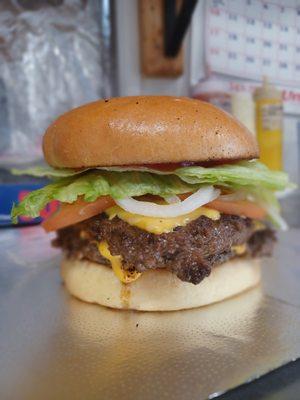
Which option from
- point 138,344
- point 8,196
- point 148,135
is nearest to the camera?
point 138,344

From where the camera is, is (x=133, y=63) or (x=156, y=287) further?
(x=133, y=63)

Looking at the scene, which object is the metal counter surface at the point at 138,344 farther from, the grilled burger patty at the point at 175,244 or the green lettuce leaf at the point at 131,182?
the green lettuce leaf at the point at 131,182

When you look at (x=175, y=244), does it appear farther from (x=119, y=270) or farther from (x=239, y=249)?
(x=239, y=249)

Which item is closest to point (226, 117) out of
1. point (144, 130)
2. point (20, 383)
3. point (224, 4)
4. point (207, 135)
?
point (207, 135)

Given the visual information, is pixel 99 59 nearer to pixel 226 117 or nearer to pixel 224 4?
pixel 224 4

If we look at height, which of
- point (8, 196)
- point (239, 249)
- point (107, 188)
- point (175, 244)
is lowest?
point (8, 196)

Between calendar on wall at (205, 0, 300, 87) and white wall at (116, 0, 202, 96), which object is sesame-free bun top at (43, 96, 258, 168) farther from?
white wall at (116, 0, 202, 96)

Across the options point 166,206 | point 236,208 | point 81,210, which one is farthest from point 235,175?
point 81,210
